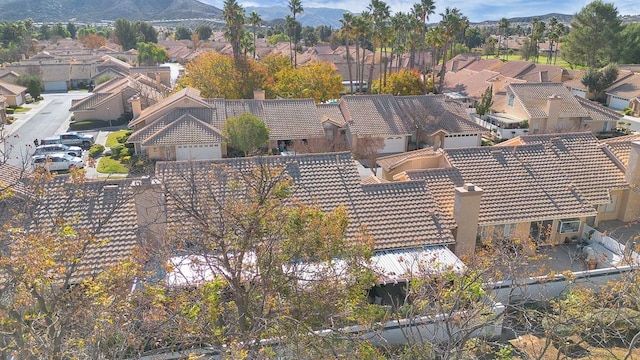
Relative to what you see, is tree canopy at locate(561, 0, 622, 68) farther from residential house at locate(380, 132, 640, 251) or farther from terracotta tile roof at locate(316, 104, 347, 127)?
residential house at locate(380, 132, 640, 251)

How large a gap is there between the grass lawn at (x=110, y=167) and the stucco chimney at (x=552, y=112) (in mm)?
39372

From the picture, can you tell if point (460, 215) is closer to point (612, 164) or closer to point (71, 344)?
point (612, 164)

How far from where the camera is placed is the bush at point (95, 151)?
4357 cm

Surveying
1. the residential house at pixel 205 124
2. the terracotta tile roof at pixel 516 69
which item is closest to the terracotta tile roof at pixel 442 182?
the residential house at pixel 205 124

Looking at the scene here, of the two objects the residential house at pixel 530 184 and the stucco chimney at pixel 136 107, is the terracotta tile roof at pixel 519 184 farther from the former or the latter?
the stucco chimney at pixel 136 107

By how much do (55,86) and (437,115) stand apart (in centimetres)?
6847

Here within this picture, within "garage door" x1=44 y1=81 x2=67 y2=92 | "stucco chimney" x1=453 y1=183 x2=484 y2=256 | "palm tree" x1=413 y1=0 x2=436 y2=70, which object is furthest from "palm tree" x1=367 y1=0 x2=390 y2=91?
"garage door" x1=44 y1=81 x2=67 y2=92

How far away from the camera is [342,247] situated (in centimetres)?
1279

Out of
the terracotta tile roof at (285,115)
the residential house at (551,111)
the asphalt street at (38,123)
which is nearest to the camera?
the terracotta tile roof at (285,115)

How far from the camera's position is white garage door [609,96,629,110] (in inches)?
2551

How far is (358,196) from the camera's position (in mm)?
21906

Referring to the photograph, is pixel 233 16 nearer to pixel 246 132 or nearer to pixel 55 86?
pixel 246 132

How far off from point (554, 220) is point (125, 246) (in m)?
19.9

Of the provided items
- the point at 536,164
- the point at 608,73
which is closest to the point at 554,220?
the point at 536,164
